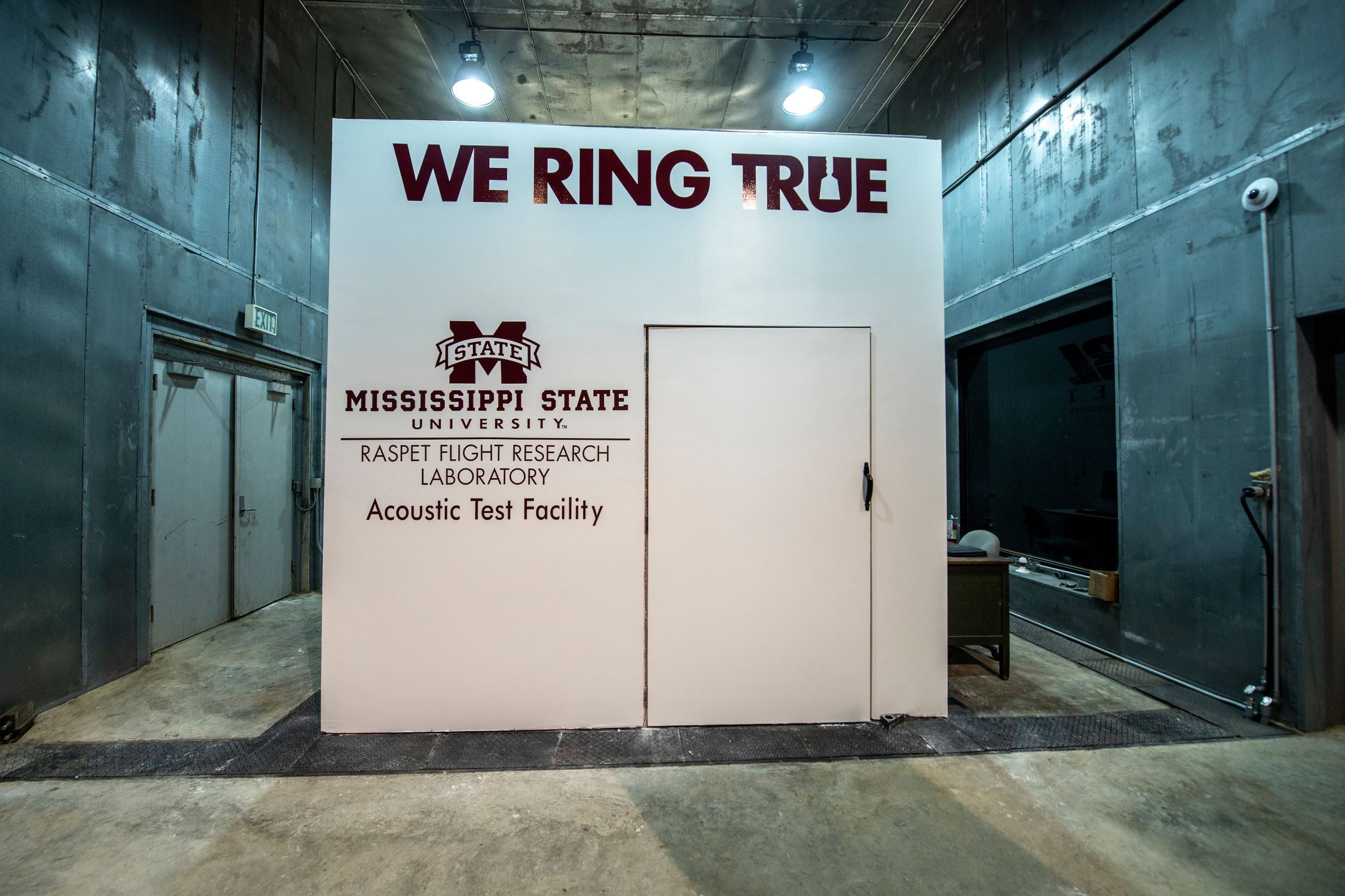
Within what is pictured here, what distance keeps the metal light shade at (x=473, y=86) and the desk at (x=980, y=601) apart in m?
5.56

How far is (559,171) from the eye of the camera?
2.71m

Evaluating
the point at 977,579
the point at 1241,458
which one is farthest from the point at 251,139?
the point at 1241,458

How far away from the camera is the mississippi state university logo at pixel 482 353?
266 centimetres

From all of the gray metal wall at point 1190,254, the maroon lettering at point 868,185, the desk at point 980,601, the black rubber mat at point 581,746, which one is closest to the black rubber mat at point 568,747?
the black rubber mat at point 581,746

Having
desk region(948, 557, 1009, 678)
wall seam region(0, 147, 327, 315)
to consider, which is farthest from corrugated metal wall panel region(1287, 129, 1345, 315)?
wall seam region(0, 147, 327, 315)

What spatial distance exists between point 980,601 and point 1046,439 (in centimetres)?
204

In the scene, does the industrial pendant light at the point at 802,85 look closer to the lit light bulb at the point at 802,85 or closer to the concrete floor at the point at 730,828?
the lit light bulb at the point at 802,85

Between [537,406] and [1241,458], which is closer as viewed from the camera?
[537,406]

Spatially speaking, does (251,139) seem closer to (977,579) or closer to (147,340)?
(147,340)

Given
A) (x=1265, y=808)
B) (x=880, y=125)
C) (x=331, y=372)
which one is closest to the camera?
(x=1265, y=808)

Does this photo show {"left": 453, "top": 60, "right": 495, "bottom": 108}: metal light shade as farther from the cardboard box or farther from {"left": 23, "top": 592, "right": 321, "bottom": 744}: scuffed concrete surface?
the cardboard box

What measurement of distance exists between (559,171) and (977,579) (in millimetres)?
3375

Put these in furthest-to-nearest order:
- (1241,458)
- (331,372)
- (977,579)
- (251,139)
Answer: (251,139) < (977,579) < (1241,458) < (331,372)

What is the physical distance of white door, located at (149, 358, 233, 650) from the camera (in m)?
3.76
